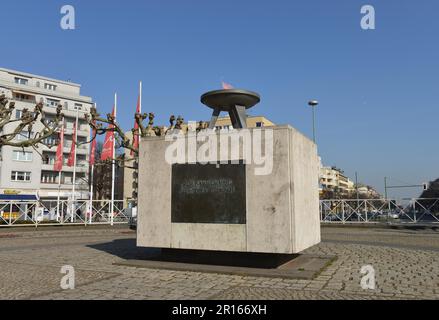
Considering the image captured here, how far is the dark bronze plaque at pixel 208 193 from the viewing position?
9336mm

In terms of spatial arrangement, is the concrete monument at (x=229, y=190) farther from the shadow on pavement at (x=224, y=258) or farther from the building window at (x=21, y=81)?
the building window at (x=21, y=81)

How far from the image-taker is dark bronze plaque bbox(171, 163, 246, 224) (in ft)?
30.6

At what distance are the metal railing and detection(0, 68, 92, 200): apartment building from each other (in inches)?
1387

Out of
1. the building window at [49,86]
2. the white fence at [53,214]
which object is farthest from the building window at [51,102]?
the white fence at [53,214]

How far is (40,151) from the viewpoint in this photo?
55.6 meters

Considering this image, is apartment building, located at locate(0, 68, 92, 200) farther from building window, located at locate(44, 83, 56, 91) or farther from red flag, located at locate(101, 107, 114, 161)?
red flag, located at locate(101, 107, 114, 161)

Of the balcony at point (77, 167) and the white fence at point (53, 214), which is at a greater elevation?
the balcony at point (77, 167)

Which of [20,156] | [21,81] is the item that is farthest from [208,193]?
[21,81]

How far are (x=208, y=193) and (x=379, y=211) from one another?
19772mm

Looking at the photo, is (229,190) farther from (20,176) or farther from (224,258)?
(20,176)

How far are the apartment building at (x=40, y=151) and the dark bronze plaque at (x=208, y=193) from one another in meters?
42.2

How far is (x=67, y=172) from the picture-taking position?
57656 mm

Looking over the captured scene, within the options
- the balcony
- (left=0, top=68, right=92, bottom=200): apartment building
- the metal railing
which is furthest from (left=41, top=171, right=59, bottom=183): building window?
the metal railing

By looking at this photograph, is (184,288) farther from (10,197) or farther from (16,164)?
(16,164)
